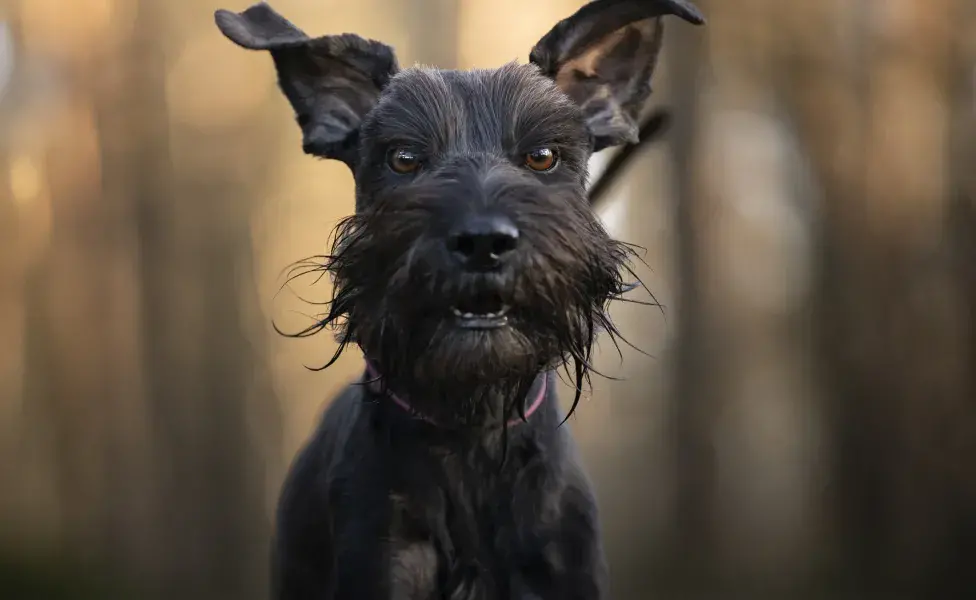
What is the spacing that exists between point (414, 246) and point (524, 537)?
495 mm

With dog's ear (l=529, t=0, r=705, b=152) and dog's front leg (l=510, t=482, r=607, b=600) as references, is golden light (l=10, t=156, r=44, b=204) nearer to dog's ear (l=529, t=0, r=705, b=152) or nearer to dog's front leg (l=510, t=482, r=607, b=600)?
dog's ear (l=529, t=0, r=705, b=152)

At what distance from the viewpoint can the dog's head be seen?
1023mm

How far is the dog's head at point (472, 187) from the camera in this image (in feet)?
3.36

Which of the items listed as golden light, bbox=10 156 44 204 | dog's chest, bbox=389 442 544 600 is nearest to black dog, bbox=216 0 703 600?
dog's chest, bbox=389 442 544 600

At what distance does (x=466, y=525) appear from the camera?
1.24m

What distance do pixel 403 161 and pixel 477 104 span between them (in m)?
0.14

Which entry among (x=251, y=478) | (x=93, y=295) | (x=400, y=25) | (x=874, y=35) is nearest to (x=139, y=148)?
(x=93, y=295)

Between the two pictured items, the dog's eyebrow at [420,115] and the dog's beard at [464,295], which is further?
the dog's eyebrow at [420,115]

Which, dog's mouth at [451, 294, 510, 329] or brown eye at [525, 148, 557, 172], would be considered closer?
dog's mouth at [451, 294, 510, 329]

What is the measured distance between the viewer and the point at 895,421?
2.33 m

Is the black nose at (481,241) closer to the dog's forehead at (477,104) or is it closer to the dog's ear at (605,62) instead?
the dog's forehead at (477,104)

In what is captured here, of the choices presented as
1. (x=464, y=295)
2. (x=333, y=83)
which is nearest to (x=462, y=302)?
(x=464, y=295)

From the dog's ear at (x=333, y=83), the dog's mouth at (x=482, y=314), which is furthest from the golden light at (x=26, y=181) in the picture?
the dog's mouth at (x=482, y=314)

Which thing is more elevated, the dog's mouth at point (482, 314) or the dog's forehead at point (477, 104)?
the dog's forehead at point (477, 104)
